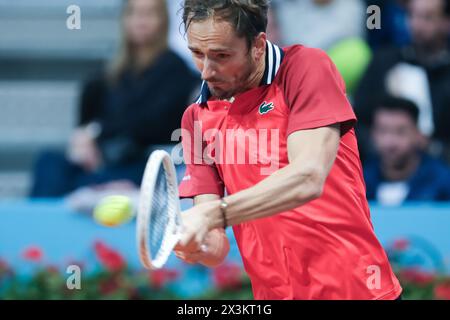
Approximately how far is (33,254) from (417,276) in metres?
2.48

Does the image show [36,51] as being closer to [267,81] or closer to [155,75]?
[155,75]

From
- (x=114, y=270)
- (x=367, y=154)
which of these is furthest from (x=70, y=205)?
(x=367, y=154)

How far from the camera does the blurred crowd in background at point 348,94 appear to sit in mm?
6836

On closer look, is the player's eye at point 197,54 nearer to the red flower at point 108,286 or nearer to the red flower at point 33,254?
the red flower at point 108,286

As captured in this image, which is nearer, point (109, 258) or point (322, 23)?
point (109, 258)

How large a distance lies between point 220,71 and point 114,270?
3.08 metres

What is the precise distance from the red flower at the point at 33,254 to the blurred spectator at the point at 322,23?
2.65m

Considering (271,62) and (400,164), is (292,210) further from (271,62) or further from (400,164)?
(400,164)

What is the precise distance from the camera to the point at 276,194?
3111 millimetres

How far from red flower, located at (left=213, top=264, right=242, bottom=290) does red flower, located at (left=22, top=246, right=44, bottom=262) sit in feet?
3.89

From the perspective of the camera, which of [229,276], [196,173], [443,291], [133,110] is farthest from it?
[133,110]

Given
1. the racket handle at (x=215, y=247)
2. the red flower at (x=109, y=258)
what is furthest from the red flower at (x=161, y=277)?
the racket handle at (x=215, y=247)

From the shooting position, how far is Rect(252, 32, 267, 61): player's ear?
3.45 metres

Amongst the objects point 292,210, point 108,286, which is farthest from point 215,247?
point 108,286
